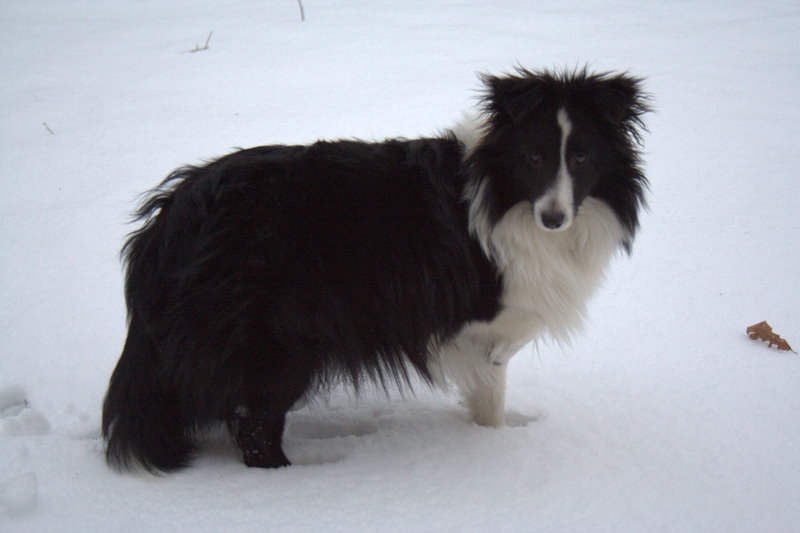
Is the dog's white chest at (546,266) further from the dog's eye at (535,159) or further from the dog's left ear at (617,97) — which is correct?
the dog's left ear at (617,97)

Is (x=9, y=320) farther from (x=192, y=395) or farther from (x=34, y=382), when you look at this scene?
(x=192, y=395)

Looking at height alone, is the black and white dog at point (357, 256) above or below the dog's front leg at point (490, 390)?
above

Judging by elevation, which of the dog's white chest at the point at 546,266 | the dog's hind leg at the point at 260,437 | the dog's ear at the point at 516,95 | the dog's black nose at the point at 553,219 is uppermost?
the dog's ear at the point at 516,95

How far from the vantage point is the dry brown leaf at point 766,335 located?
3170mm

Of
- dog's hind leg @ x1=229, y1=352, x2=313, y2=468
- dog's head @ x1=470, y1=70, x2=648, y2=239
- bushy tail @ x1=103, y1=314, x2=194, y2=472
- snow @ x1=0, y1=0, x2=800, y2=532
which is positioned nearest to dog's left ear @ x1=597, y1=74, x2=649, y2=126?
dog's head @ x1=470, y1=70, x2=648, y2=239

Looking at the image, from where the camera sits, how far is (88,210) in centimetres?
432

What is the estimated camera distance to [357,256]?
2.12 metres

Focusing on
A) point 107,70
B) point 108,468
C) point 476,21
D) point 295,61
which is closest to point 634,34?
point 476,21

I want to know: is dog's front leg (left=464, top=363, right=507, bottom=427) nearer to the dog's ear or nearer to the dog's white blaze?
the dog's white blaze

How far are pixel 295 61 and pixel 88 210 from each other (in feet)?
12.9

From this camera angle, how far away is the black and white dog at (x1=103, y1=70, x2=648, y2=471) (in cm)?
201

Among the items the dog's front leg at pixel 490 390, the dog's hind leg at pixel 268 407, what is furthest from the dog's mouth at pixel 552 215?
the dog's hind leg at pixel 268 407

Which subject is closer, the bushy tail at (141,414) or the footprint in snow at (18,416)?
the bushy tail at (141,414)

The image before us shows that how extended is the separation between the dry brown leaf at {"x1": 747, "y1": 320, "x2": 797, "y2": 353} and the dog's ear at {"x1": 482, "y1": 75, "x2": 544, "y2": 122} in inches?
84.4
